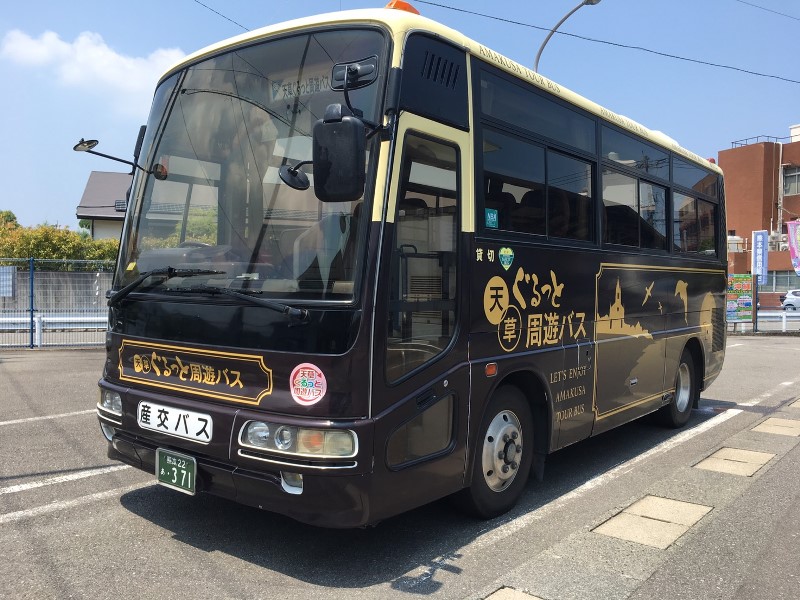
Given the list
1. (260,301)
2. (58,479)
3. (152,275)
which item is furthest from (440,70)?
(58,479)

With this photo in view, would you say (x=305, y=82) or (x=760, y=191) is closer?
(x=305, y=82)

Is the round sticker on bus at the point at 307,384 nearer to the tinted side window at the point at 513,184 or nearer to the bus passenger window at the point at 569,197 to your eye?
the tinted side window at the point at 513,184

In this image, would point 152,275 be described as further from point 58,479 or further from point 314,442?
point 58,479

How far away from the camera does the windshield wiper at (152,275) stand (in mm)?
3833

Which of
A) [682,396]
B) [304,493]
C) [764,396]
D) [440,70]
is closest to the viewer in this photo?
→ [304,493]

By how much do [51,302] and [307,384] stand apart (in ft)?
42.8

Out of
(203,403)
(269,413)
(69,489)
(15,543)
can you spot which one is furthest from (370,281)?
(69,489)

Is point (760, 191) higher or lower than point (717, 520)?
higher

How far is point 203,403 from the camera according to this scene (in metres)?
3.74

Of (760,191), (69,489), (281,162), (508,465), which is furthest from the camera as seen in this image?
(760,191)

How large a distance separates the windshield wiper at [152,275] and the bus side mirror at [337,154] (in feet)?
2.98

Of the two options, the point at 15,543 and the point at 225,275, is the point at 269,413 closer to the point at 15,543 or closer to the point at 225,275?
the point at 225,275

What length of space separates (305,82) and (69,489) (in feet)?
11.6

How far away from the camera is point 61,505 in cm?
457
